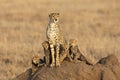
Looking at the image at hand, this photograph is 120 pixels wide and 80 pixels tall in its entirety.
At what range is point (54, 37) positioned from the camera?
9.42 meters

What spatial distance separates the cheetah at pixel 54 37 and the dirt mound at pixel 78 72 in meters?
0.17

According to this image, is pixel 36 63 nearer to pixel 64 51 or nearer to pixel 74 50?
pixel 64 51

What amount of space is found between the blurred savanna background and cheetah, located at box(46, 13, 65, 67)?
914 mm

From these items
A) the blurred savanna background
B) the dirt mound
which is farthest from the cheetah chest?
the blurred savanna background

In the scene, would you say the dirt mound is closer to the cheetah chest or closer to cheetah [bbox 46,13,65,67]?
cheetah [bbox 46,13,65,67]

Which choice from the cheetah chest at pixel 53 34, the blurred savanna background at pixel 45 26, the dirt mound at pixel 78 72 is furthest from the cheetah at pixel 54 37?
the blurred savanna background at pixel 45 26

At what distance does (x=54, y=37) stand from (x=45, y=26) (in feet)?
50.1

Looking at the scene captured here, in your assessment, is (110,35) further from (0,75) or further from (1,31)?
(0,75)

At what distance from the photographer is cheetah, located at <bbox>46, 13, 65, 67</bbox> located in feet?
30.6

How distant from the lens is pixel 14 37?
20.4 metres

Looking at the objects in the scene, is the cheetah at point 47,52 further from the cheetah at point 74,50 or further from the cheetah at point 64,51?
the cheetah at point 74,50

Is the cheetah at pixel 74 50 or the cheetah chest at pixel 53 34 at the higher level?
the cheetah chest at pixel 53 34

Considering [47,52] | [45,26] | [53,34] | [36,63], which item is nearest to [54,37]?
[53,34]

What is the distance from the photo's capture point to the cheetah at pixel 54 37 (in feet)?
30.6
